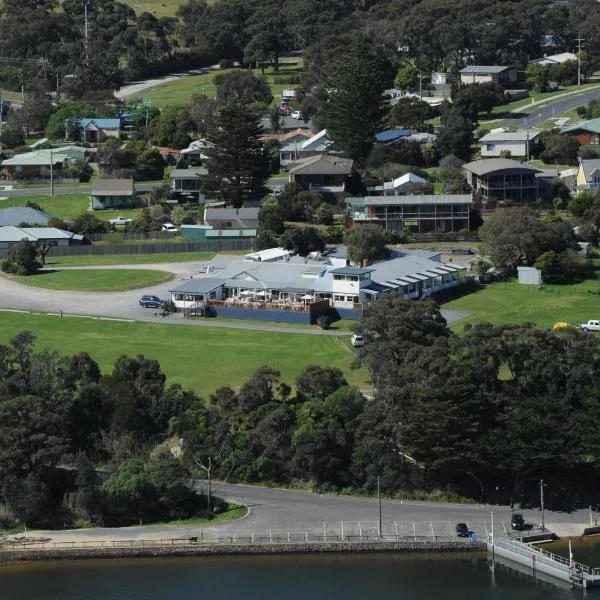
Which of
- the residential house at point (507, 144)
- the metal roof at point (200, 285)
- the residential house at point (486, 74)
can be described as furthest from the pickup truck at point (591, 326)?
the residential house at point (486, 74)

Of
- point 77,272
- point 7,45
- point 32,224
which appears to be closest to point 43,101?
point 7,45

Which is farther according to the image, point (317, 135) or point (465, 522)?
point (317, 135)

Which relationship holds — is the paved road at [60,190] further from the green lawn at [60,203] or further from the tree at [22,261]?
the tree at [22,261]

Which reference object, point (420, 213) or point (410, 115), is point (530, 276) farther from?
point (410, 115)

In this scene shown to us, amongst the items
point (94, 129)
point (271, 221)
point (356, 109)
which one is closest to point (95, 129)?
point (94, 129)

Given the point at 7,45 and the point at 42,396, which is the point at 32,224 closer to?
the point at 42,396

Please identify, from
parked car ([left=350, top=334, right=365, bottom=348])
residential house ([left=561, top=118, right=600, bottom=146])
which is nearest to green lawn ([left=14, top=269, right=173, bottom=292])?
parked car ([left=350, top=334, right=365, bottom=348])

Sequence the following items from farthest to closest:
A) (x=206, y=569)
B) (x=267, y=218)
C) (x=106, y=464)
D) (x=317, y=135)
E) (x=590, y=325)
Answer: (x=317, y=135) < (x=267, y=218) < (x=590, y=325) < (x=106, y=464) < (x=206, y=569)

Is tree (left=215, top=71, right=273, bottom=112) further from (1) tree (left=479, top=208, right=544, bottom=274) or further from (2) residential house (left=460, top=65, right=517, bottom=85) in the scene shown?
(1) tree (left=479, top=208, right=544, bottom=274)

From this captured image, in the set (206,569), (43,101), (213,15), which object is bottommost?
(206,569)
